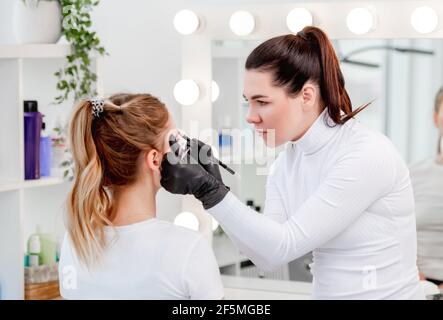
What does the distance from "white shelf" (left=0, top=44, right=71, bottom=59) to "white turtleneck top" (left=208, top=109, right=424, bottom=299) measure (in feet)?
2.37

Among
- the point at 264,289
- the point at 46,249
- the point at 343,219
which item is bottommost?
the point at 264,289

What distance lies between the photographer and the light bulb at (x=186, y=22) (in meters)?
1.88

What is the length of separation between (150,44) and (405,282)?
3.31 ft

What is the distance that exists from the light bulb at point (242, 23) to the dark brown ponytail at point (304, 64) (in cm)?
50

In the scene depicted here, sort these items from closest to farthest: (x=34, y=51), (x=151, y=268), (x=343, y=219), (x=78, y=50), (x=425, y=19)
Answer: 1. (x=151, y=268)
2. (x=343, y=219)
3. (x=425, y=19)
4. (x=34, y=51)
5. (x=78, y=50)

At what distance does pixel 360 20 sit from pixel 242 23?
0.30 metres

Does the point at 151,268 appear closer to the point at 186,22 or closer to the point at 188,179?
the point at 188,179

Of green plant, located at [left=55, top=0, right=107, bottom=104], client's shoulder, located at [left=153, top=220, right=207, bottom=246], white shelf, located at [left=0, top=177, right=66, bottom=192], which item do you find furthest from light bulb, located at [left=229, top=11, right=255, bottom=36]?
client's shoulder, located at [left=153, top=220, right=207, bottom=246]

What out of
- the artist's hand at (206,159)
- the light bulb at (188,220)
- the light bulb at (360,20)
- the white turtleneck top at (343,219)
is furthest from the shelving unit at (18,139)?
the light bulb at (360,20)

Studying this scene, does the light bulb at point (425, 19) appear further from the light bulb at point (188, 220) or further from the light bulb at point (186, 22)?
the light bulb at point (188, 220)

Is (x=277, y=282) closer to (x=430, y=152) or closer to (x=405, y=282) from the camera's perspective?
(x=430, y=152)

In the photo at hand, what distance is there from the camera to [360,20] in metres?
1.72

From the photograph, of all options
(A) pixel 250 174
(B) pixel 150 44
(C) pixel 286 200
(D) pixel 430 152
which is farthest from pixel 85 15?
(D) pixel 430 152

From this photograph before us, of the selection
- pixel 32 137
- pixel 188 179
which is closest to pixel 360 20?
pixel 188 179
